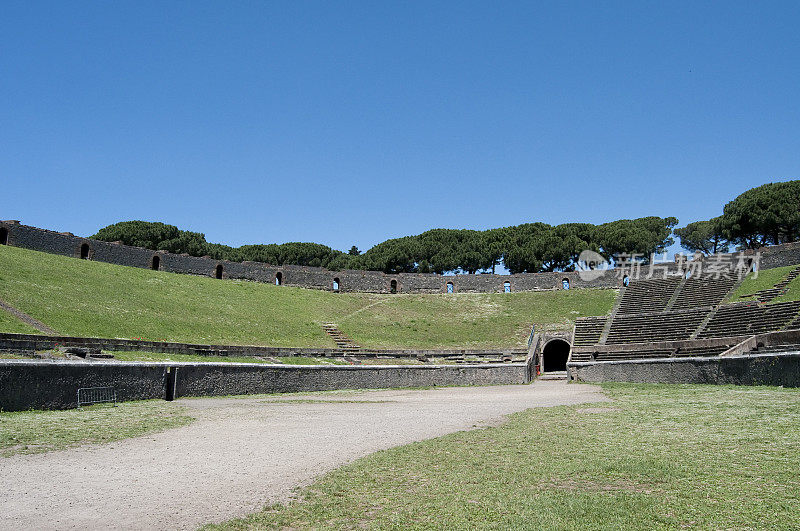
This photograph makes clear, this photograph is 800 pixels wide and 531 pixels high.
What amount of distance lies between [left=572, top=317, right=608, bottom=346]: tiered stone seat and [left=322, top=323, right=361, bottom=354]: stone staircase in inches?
583

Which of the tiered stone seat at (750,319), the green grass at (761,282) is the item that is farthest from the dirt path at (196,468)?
the green grass at (761,282)

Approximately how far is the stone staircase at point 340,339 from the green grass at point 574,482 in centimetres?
2454

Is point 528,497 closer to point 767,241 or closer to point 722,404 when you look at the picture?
point 722,404

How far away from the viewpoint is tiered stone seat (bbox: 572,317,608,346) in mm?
36656

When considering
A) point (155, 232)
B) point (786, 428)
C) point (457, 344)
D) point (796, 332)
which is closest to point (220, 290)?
point (457, 344)

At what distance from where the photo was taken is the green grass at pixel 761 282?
124ft

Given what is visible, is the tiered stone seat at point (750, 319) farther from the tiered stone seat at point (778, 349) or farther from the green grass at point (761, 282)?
the tiered stone seat at point (778, 349)

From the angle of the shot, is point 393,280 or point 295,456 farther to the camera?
point 393,280

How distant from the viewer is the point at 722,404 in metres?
13.1

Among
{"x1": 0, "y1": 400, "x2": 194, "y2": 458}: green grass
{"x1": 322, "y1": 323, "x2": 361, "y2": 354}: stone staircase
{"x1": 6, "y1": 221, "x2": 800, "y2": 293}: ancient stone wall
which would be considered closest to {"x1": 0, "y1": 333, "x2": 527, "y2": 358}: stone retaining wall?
{"x1": 322, "y1": 323, "x2": 361, "y2": 354}: stone staircase

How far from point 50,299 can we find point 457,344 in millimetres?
24694

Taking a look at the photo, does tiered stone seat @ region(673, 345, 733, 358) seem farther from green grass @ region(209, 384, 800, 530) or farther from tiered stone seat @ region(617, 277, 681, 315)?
green grass @ region(209, 384, 800, 530)

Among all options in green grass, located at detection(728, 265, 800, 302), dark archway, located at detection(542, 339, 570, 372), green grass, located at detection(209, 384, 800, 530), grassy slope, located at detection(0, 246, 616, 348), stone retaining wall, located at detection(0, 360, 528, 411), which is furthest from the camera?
dark archway, located at detection(542, 339, 570, 372)

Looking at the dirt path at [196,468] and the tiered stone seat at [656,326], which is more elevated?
the tiered stone seat at [656,326]
